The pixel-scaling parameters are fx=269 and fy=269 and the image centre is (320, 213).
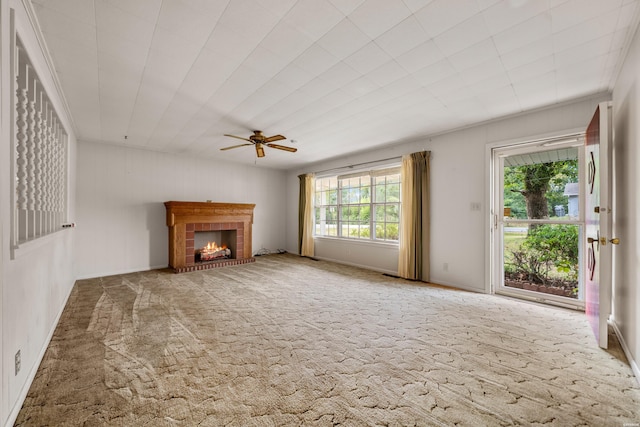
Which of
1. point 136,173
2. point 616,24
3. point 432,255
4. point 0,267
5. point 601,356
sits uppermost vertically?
point 616,24

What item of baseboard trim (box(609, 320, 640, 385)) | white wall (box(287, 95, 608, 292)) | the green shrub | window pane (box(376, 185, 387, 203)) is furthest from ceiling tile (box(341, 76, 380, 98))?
baseboard trim (box(609, 320, 640, 385))

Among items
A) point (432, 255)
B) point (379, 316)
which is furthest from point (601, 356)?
point (432, 255)

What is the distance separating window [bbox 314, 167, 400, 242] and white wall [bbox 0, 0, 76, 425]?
15.7 feet

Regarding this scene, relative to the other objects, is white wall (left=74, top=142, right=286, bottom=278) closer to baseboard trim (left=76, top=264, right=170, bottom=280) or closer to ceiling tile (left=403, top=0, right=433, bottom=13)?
baseboard trim (left=76, top=264, right=170, bottom=280)

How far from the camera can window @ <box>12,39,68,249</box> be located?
186 centimetres

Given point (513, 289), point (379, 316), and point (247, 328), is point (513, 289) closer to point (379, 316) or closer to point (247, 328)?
point (379, 316)

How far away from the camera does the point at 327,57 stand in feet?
7.55

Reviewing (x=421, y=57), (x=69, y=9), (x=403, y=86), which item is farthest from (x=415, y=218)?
(x=69, y=9)

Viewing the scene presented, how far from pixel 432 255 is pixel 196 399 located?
3.93 m

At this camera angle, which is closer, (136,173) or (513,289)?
(513,289)

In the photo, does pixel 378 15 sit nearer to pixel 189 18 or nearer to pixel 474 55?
pixel 474 55

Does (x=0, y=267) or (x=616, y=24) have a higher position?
(x=616, y=24)

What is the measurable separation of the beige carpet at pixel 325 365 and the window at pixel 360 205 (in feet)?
7.07

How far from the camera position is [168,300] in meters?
3.52
